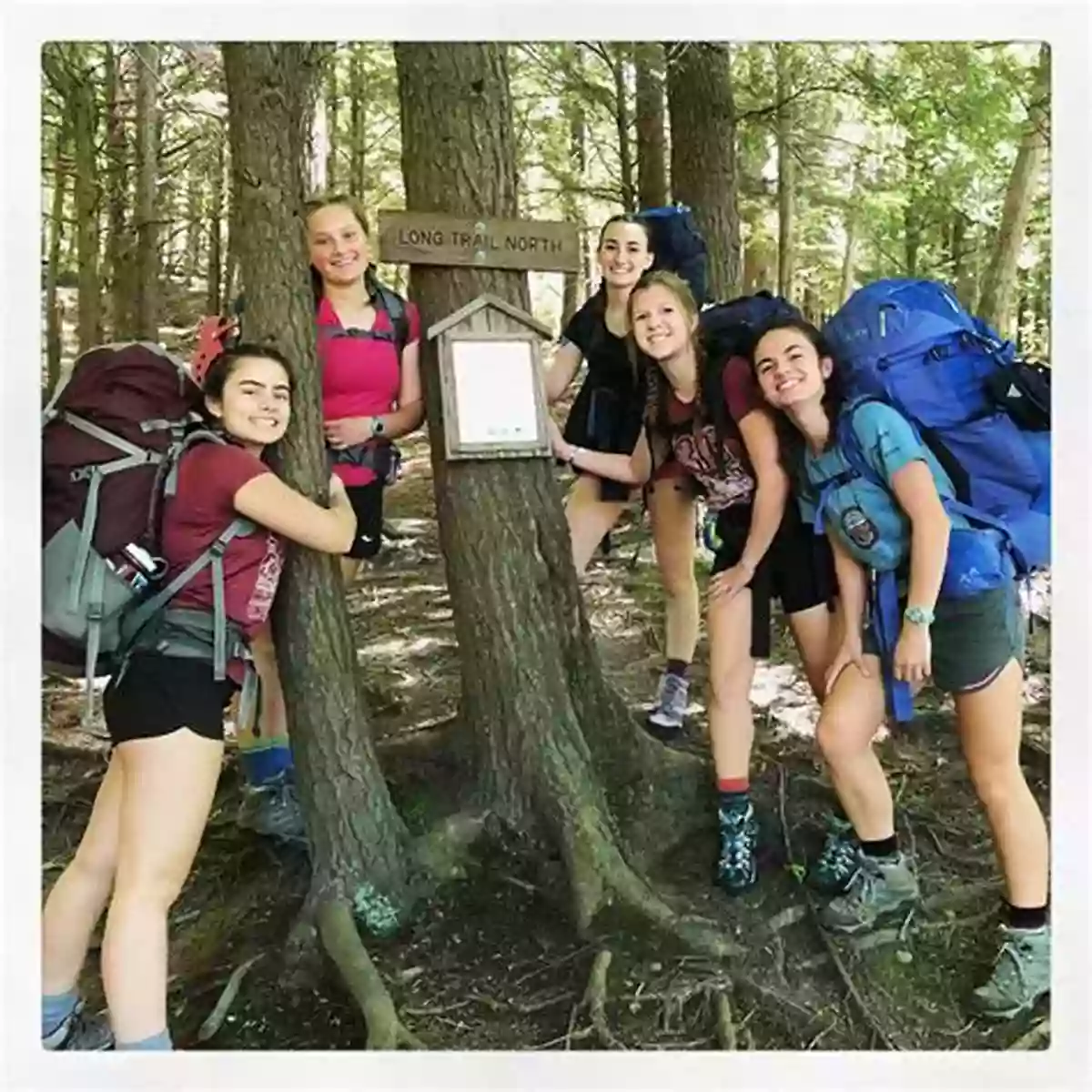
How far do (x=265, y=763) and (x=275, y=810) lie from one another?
88mm

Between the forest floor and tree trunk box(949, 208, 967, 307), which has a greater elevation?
tree trunk box(949, 208, 967, 307)

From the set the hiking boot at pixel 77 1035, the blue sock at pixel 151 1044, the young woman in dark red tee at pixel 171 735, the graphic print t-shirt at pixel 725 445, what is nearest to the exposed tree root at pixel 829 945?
the graphic print t-shirt at pixel 725 445

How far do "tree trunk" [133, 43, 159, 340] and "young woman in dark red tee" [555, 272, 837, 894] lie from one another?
30.2 inches

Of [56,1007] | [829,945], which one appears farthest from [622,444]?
[56,1007]

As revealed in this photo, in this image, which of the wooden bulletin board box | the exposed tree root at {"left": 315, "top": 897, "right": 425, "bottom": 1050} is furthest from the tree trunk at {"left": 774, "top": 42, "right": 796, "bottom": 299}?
the exposed tree root at {"left": 315, "top": 897, "right": 425, "bottom": 1050}

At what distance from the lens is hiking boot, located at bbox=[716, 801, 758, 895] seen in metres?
2.07

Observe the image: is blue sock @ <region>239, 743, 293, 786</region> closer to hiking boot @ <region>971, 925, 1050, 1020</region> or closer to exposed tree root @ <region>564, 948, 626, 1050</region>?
exposed tree root @ <region>564, 948, 626, 1050</region>

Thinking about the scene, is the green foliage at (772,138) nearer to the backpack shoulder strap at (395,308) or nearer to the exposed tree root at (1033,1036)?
the backpack shoulder strap at (395,308)

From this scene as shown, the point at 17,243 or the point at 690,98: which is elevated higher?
the point at 690,98

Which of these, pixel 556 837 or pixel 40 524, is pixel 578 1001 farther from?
pixel 40 524

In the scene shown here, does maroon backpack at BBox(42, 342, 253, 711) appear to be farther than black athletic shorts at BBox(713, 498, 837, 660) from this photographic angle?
No

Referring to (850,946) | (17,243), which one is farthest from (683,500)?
(17,243)

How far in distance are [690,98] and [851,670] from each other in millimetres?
1080

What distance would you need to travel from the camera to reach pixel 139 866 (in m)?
1.96
